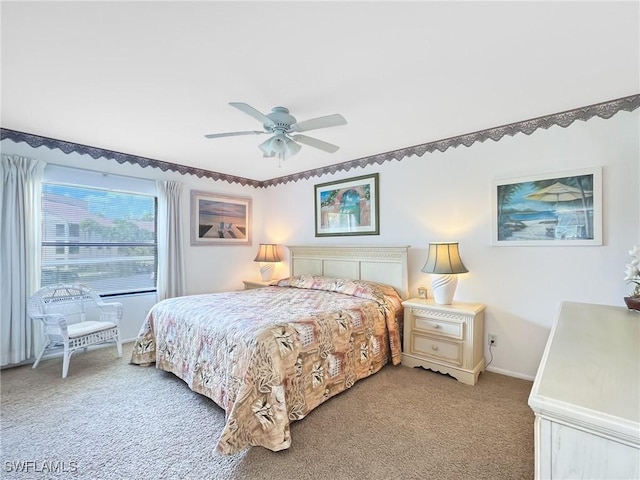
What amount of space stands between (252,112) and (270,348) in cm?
159

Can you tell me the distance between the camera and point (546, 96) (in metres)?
2.32

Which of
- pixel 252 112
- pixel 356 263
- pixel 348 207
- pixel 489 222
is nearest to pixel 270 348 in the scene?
pixel 252 112

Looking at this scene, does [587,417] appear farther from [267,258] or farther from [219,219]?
[219,219]

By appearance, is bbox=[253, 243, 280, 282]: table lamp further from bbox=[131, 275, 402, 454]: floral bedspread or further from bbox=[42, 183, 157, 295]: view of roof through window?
bbox=[42, 183, 157, 295]: view of roof through window

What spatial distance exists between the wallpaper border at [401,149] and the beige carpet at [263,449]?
239 cm

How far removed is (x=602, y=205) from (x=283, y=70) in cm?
Answer: 276

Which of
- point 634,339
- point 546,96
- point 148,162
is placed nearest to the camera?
point 634,339

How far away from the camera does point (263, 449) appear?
1.85 meters

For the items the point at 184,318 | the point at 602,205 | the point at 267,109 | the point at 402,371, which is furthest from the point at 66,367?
the point at 602,205

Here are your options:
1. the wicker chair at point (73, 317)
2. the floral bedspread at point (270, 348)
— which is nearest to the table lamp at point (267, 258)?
the floral bedspread at point (270, 348)

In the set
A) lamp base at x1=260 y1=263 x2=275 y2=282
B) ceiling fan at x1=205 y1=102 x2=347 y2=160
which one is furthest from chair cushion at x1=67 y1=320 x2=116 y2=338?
ceiling fan at x1=205 y1=102 x2=347 y2=160

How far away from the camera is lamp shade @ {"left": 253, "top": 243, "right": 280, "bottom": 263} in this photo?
4.81 m

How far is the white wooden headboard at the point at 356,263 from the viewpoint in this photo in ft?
11.4

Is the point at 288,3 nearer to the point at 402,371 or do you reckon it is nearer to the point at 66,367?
the point at 402,371
